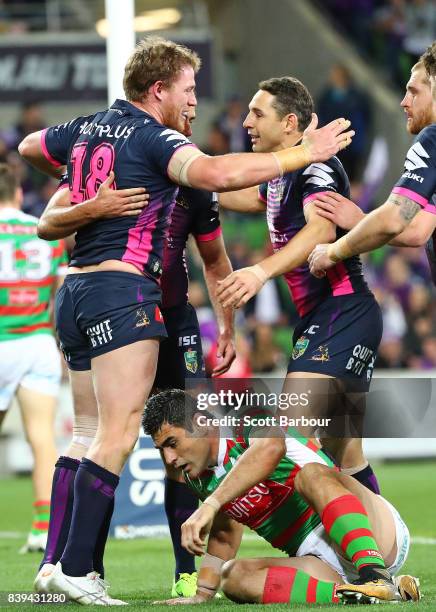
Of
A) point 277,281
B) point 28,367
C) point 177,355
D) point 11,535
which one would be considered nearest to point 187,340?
point 177,355

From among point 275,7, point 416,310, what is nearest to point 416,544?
point 416,310

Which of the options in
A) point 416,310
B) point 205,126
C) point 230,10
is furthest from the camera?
point 230,10

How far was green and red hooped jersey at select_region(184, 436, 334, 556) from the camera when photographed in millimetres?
5273

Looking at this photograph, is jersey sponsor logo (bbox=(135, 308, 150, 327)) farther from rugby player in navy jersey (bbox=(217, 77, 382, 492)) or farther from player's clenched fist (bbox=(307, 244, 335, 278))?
player's clenched fist (bbox=(307, 244, 335, 278))

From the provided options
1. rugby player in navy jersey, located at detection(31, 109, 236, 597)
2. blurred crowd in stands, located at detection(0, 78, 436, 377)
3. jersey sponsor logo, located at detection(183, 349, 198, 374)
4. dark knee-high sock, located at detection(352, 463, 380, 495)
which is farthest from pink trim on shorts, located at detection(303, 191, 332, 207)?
blurred crowd in stands, located at detection(0, 78, 436, 377)

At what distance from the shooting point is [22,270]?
8133 mm

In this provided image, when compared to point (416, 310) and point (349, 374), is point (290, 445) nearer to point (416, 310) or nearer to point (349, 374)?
point (349, 374)

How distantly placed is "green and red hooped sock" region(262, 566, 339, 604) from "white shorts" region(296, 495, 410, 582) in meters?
0.14

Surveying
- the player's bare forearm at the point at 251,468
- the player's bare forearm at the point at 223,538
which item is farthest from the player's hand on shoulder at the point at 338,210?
the player's bare forearm at the point at 223,538

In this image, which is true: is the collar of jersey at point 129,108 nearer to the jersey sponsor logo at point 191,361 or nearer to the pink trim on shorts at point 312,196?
the pink trim on shorts at point 312,196

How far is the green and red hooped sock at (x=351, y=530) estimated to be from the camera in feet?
16.1

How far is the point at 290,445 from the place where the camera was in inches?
212

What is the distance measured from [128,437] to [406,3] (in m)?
15.4

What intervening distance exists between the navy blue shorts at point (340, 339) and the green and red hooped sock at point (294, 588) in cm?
94
